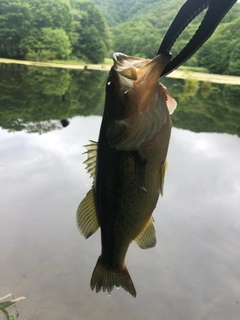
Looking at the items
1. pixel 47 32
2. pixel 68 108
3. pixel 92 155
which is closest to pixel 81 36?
pixel 47 32

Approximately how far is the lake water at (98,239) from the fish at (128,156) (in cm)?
377

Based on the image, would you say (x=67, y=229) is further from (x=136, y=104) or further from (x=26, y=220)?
(x=136, y=104)

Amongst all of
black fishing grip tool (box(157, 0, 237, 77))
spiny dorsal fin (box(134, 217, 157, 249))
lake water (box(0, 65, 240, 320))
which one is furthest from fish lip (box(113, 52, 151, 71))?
lake water (box(0, 65, 240, 320))

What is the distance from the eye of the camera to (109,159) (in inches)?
70.6

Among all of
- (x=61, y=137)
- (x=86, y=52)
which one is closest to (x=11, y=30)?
(x=86, y=52)

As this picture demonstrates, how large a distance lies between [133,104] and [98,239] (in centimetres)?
588

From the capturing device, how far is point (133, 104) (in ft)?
5.33

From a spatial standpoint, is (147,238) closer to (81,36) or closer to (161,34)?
(81,36)

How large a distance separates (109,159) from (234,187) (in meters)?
9.65

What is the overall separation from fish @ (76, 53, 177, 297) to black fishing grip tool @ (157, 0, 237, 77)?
0.29ft

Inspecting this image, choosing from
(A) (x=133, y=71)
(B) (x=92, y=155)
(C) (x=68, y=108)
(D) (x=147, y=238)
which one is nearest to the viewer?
(A) (x=133, y=71)

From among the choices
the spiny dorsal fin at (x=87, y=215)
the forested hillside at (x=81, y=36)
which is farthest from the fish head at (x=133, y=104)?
the forested hillside at (x=81, y=36)

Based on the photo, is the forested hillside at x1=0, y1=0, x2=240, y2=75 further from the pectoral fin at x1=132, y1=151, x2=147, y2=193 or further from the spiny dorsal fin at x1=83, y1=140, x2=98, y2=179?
the pectoral fin at x1=132, y1=151, x2=147, y2=193

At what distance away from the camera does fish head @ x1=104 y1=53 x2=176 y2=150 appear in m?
1.57
